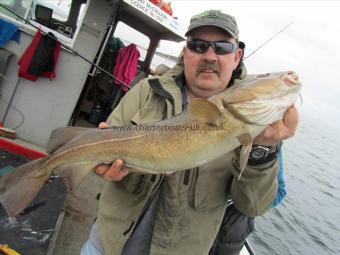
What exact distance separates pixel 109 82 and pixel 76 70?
1650 mm

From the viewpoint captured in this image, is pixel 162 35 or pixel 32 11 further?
pixel 162 35

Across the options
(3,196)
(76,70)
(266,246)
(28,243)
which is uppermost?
(76,70)

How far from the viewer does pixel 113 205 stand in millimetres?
3029

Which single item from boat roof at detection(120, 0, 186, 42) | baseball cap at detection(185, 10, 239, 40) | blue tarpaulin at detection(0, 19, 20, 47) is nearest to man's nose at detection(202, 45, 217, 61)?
baseball cap at detection(185, 10, 239, 40)

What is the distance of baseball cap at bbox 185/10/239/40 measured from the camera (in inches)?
126

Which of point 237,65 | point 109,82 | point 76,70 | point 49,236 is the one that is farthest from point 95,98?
point 237,65

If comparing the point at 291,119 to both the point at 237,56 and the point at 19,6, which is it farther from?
the point at 19,6

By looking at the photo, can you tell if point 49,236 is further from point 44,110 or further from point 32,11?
point 32,11

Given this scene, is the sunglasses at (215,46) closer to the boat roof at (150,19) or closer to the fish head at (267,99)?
the fish head at (267,99)

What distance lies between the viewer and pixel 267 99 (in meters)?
2.44

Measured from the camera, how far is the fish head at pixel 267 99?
244 centimetres

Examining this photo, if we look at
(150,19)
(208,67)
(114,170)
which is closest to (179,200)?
(114,170)

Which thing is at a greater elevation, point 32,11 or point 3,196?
point 32,11

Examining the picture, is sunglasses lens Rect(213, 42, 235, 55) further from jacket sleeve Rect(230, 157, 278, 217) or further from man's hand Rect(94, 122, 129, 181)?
man's hand Rect(94, 122, 129, 181)
